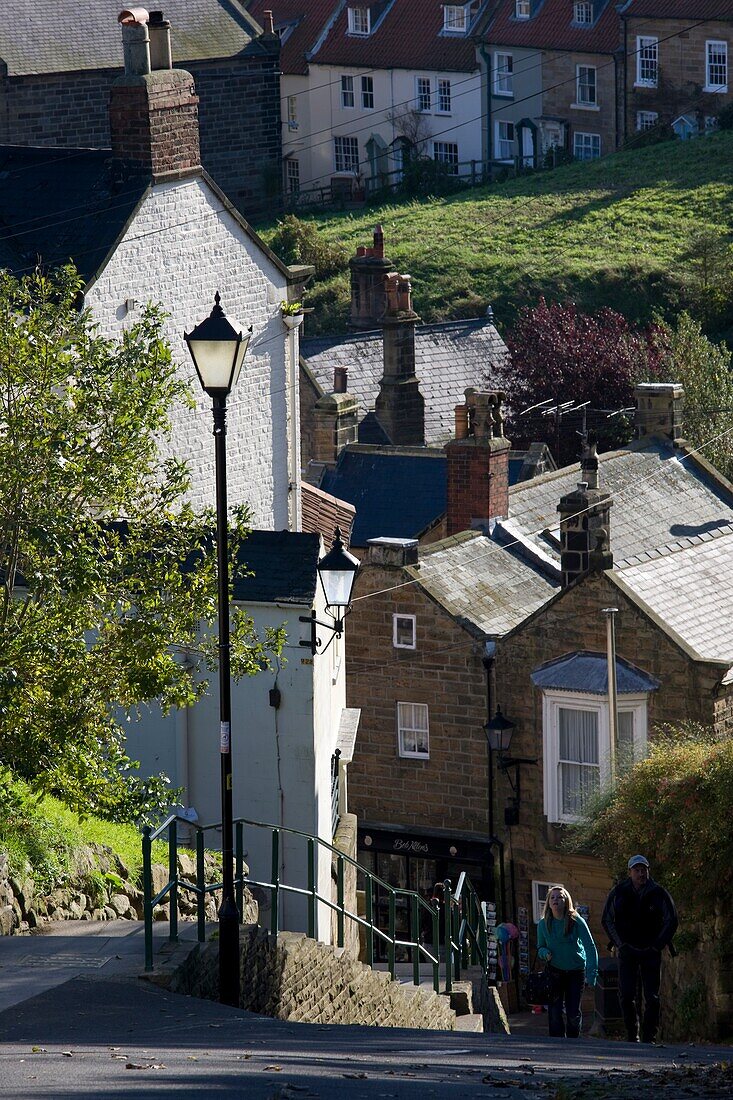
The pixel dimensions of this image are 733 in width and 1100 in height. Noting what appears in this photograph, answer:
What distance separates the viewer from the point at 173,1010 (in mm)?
12211

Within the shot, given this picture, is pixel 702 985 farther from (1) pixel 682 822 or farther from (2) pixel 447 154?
(2) pixel 447 154

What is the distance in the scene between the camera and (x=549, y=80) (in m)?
73.1

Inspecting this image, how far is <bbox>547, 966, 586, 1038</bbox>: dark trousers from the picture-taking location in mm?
14905

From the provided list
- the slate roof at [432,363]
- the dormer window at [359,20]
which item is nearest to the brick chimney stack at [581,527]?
the slate roof at [432,363]

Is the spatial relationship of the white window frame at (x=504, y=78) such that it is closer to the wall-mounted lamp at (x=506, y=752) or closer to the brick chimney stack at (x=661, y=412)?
the brick chimney stack at (x=661, y=412)

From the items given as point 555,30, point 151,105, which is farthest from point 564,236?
point 151,105

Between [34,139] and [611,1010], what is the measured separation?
3847cm

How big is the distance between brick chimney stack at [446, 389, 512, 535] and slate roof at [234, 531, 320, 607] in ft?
36.6

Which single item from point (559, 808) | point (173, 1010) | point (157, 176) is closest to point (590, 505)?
point (559, 808)

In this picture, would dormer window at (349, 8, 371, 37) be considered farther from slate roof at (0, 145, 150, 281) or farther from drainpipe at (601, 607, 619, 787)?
drainpipe at (601, 607, 619, 787)

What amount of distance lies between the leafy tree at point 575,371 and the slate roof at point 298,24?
33187mm

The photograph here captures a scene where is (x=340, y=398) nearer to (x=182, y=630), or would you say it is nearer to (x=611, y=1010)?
(x=611, y=1010)

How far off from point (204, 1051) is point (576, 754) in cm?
1669

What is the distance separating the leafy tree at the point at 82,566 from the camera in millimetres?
13766
